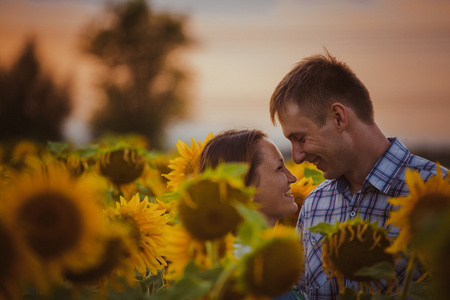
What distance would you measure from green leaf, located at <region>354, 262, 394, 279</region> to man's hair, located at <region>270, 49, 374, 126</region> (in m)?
1.86

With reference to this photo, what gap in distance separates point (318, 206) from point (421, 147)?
489 cm

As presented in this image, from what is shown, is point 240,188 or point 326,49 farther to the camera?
point 326,49

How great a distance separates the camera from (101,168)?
3172 mm

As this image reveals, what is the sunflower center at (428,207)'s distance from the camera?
108 cm

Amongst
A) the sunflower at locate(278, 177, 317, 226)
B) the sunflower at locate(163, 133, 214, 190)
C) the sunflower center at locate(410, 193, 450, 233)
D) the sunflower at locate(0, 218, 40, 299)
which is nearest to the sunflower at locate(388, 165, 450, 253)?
the sunflower center at locate(410, 193, 450, 233)

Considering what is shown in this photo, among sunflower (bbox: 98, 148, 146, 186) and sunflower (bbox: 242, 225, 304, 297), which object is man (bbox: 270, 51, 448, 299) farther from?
sunflower (bbox: 242, 225, 304, 297)

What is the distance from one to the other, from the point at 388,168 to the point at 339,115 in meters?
0.44

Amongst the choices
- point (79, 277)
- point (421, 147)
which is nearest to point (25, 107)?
point (421, 147)

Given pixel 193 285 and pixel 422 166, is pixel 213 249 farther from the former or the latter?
pixel 422 166

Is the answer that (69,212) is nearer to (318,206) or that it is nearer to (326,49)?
(318,206)

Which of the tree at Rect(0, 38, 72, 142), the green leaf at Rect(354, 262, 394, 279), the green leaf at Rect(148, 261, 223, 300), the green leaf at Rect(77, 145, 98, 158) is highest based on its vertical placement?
the green leaf at Rect(148, 261, 223, 300)

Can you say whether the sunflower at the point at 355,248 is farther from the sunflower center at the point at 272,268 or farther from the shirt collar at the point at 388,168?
the shirt collar at the point at 388,168

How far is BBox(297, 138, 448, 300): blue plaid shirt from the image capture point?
107 inches

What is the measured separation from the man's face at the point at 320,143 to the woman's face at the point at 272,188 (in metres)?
0.40
